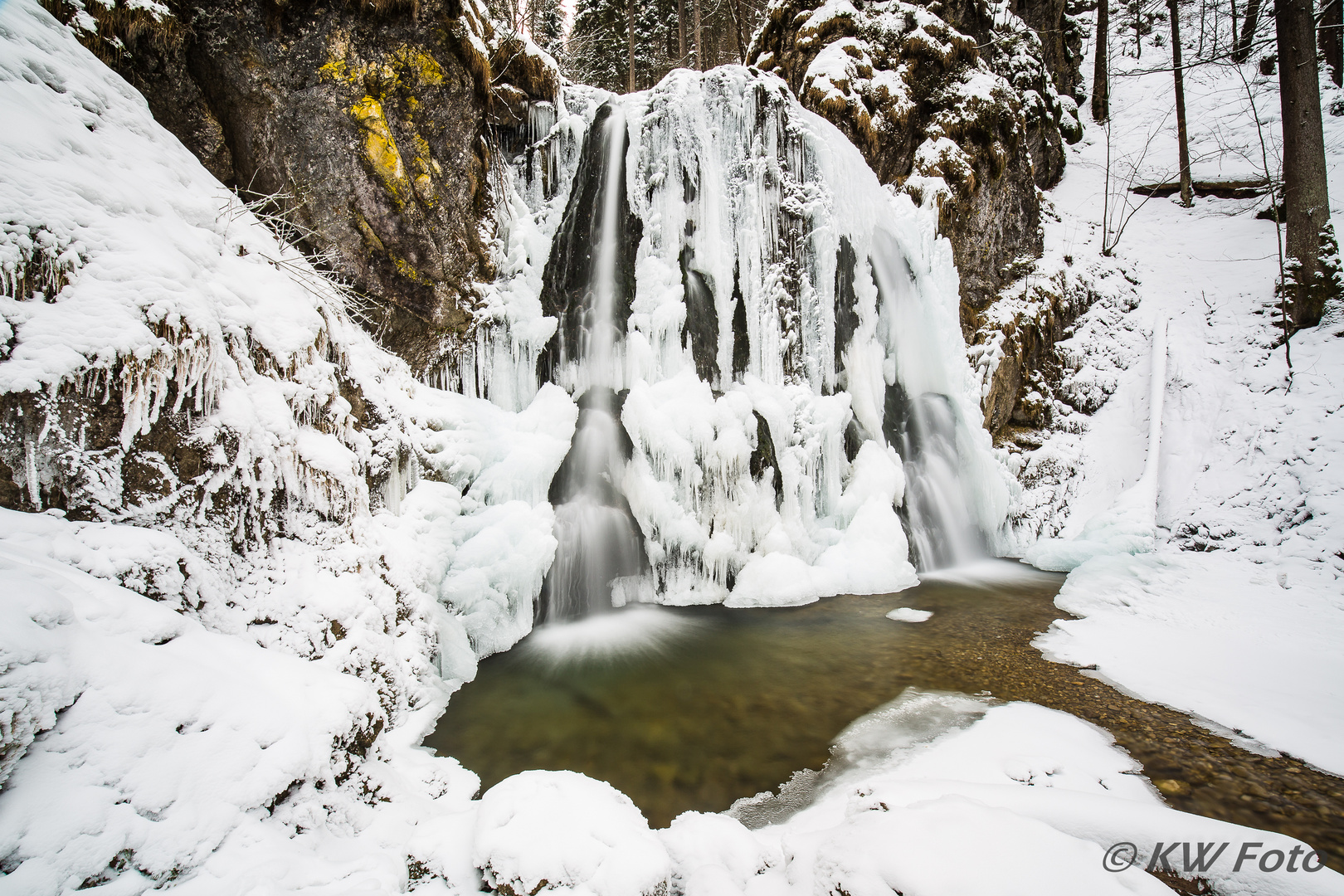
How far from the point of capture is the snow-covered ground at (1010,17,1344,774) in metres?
3.84

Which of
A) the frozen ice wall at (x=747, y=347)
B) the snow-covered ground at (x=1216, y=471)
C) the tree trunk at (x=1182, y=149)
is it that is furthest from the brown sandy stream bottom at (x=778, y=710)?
the tree trunk at (x=1182, y=149)

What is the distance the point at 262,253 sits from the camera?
3621mm

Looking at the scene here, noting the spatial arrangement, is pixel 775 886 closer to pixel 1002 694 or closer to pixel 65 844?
pixel 65 844

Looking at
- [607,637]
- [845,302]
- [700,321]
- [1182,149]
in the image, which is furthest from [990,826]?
[1182,149]

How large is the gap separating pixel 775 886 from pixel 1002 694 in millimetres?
2650

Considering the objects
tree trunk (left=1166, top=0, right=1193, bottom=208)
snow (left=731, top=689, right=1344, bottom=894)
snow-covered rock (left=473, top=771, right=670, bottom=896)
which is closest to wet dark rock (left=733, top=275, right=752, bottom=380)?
snow (left=731, top=689, right=1344, bottom=894)

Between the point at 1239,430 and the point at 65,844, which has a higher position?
the point at 1239,430

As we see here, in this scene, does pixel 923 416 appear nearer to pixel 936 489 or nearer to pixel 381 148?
pixel 936 489

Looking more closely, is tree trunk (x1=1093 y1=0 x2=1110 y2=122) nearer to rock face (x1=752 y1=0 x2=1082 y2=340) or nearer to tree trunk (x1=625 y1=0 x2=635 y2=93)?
rock face (x1=752 y1=0 x2=1082 y2=340)

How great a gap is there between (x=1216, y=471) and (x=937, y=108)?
728 centimetres

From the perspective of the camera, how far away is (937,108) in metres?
9.11

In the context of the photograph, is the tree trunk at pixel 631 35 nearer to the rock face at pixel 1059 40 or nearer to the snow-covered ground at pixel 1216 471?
the rock face at pixel 1059 40

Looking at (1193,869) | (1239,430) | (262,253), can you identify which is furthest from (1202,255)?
(262,253)

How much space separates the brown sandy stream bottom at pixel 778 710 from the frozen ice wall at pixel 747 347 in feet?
4.11
